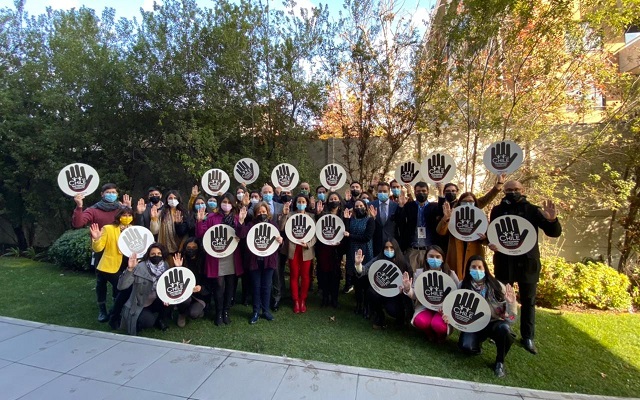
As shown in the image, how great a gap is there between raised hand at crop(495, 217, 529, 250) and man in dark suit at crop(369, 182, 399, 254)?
4.87 feet

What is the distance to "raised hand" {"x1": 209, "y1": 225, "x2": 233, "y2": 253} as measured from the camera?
15.0ft

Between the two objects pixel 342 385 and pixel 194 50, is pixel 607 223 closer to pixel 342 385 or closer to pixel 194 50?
pixel 342 385

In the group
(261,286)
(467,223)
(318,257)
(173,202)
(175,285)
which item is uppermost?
(173,202)

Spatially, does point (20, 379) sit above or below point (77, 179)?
below

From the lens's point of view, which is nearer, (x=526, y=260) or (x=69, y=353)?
(x=69, y=353)

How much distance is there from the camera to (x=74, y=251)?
7695 mm

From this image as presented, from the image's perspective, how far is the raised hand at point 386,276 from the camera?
168 inches

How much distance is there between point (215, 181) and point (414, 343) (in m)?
4.24

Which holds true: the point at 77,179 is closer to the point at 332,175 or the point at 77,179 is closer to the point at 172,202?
the point at 172,202

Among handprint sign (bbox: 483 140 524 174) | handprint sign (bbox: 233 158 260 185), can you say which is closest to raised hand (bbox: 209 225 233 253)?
handprint sign (bbox: 233 158 260 185)

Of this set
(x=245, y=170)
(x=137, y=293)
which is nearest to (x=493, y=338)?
(x=137, y=293)

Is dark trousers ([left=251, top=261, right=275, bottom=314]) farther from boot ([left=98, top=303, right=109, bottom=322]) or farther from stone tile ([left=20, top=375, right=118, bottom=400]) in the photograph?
boot ([left=98, top=303, right=109, bottom=322])

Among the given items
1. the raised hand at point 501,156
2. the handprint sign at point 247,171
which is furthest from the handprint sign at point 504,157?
the handprint sign at point 247,171

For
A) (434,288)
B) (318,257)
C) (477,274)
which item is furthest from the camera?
(318,257)
